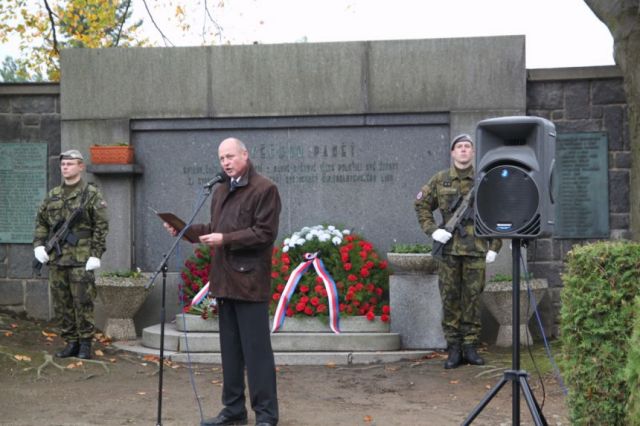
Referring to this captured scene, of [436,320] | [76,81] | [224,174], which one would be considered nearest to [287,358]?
[436,320]

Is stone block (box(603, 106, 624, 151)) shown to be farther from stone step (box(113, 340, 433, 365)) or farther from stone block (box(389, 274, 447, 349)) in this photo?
stone step (box(113, 340, 433, 365))

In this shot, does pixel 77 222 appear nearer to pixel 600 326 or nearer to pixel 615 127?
pixel 600 326

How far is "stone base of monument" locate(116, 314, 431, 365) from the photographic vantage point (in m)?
8.81

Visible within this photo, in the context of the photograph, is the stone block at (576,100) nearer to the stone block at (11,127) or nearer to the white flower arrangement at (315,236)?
the white flower arrangement at (315,236)

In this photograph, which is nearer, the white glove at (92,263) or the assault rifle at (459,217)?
the assault rifle at (459,217)

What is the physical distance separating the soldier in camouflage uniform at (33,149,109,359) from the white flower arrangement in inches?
78.1

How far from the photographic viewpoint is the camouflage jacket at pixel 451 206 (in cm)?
829

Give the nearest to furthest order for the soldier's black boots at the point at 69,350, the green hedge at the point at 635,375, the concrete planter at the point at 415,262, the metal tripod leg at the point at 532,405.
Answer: the green hedge at the point at 635,375 → the metal tripod leg at the point at 532,405 → the soldier's black boots at the point at 69,350 → the concrete planter at the point at 415,262

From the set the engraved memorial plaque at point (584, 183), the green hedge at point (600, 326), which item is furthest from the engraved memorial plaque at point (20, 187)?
the green hedge at point (600, 326)

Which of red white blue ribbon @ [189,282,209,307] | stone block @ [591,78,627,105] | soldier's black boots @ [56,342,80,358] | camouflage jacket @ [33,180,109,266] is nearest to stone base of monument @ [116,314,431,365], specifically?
Result: red white blue ribbon @ [189,282,209,307]

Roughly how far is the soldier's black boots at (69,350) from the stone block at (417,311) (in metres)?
3.11

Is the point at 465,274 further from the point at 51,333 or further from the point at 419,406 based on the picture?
the point at 51,333

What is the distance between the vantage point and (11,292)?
35.3 ft

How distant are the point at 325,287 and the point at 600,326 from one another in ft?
14.8
